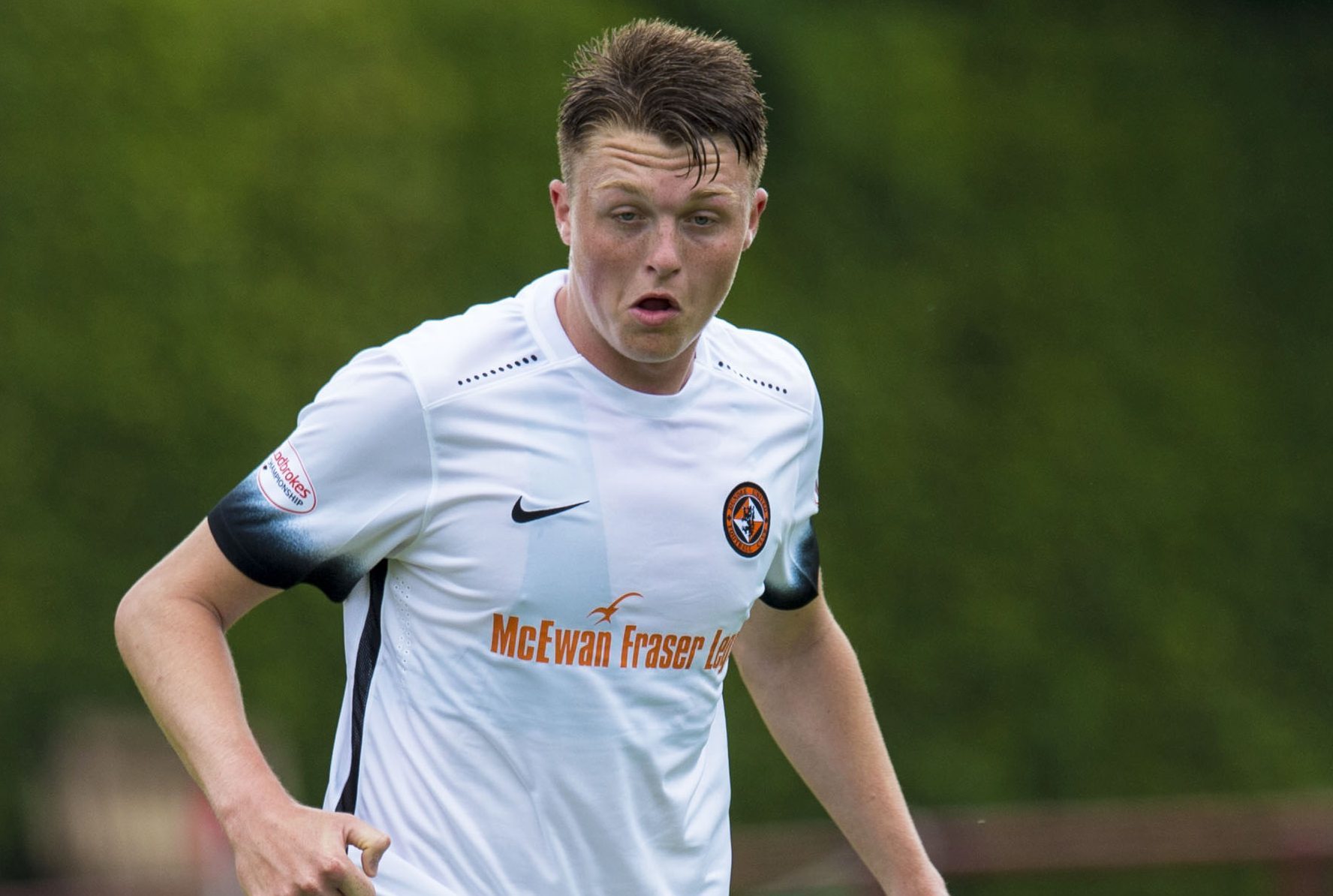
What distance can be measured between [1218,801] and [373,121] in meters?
5.59

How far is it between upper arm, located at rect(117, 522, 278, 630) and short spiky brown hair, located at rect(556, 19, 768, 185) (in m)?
0.83

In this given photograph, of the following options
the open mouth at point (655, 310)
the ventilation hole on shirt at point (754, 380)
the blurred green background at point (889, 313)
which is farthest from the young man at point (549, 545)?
the blurred green background at point (889, 313)

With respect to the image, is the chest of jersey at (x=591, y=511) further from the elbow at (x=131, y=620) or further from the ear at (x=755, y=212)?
the elbow at (x=131, y=620)

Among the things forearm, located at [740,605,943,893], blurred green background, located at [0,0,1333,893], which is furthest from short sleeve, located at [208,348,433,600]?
blurred green background, located at [0,0,1333,893]

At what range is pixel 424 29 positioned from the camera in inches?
362

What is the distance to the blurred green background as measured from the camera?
8.27 m

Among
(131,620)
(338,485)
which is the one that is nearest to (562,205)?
(338,485)

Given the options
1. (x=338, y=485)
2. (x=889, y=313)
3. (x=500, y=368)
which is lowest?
(x=889, y=313)

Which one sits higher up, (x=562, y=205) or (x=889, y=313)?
(x=562, y=205)

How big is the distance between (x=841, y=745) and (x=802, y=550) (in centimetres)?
38

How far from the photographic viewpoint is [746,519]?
338 centimetres

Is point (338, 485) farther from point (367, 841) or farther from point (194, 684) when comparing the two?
point (367, 841)

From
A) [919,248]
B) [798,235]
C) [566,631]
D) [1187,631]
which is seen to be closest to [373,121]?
[798,235]

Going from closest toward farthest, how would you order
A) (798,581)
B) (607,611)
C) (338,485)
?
1. (338,485)
2. (607,611)
3. (798,581)
